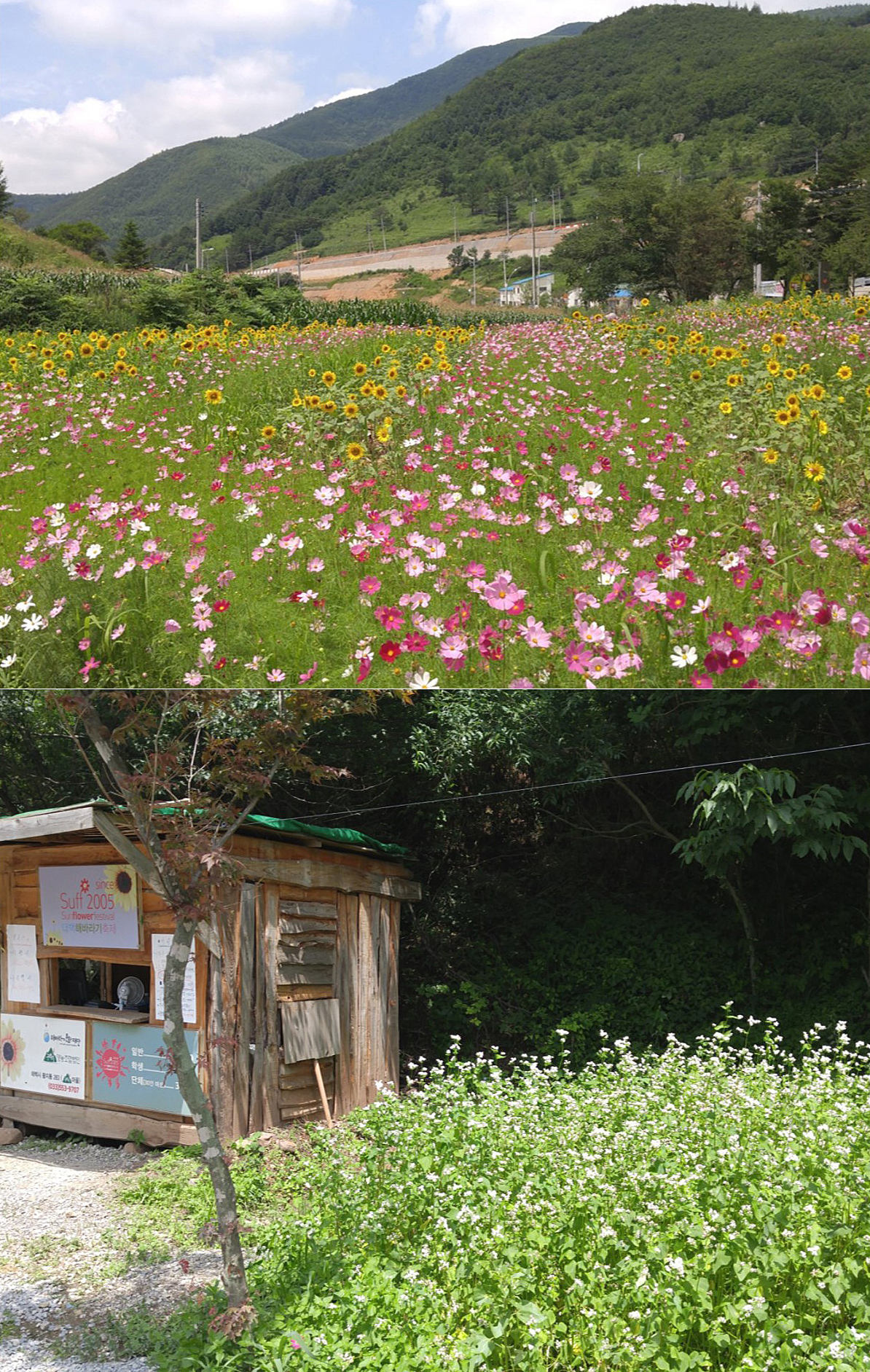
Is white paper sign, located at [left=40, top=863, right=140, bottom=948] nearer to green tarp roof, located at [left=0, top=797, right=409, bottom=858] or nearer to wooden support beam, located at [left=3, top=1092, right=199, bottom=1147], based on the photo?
green tarp roof, located at [left=0, top=797, right=409, bottom=858]

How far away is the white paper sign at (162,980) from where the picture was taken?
747cm

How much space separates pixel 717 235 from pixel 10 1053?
800 centimetres

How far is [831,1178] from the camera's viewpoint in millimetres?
4348

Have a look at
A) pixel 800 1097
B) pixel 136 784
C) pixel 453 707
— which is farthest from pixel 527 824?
pixel 136 784

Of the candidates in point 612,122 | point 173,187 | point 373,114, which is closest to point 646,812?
point 373,114

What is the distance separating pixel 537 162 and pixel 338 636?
2289 mm

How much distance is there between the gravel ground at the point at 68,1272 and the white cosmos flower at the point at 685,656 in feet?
12.4

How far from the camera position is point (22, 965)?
8.59 metres

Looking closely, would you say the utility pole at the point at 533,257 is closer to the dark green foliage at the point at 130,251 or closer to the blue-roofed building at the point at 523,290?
the blue-roofed building at the point at 523,290

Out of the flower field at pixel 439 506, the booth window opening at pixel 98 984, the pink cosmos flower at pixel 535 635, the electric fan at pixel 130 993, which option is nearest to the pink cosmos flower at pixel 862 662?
the flower field at pixel 439 506

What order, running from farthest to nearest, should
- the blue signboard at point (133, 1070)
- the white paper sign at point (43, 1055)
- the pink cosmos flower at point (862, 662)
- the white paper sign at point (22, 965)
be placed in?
the white paper sign at point (22, 965) → the white paper sign at point (43, 1055) → the blue signboard at point (133, 1070) → the pink cosmos flower at point (862, 662)

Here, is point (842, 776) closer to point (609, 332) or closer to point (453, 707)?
point (453, 707)

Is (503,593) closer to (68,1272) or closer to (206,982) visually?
(68,1272)

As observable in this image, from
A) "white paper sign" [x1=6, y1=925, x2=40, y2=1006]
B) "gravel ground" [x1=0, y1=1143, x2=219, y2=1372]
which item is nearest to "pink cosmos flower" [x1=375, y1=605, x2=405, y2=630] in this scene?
"gravel ground" [x1=0, y1=1143, x2=219, y2=1372]
